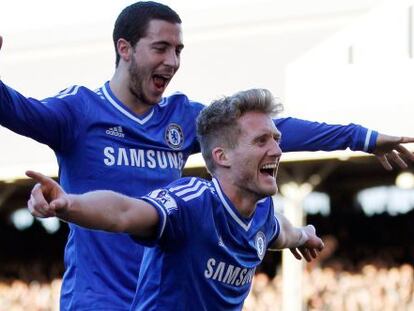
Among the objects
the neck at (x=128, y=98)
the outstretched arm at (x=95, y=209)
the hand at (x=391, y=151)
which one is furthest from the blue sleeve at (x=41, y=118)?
the hand at (x=391, y=151)

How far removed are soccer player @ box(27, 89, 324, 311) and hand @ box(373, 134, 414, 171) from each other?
0.76 metres

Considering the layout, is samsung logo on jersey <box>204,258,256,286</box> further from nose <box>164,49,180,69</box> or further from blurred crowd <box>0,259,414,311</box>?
blurred crowd <box>0,259,414,311</box>

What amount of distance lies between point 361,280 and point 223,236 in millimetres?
10979

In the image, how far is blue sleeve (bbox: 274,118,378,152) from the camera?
678 cm

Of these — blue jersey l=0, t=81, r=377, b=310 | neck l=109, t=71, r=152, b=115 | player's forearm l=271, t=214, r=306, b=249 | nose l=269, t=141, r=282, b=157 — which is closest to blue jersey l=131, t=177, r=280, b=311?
nose l=269, t=141, r=282, b=157

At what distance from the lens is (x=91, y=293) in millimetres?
6477

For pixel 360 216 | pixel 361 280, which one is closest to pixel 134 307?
pixel 361 280

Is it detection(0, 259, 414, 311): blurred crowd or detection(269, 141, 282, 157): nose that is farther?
detection(0, 259, 414, 311): blurred crowd

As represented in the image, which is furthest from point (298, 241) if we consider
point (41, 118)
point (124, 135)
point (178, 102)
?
point (41, 118)

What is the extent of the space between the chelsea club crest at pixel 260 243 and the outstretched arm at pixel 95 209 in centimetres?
82

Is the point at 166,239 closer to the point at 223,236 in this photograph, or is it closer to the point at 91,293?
the point at 223,236

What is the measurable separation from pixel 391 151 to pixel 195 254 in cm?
132

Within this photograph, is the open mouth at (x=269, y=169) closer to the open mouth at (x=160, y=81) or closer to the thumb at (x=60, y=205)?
the open mouth at (x=160, y=81)

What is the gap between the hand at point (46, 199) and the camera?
15.9 ft
